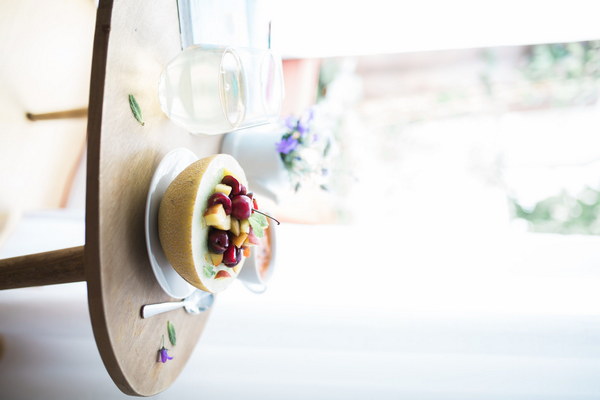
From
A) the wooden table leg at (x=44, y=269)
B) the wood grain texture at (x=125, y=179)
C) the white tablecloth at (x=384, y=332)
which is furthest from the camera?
the white tablecloth at (x=384, y=332)

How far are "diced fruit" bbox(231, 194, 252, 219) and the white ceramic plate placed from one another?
0.11m

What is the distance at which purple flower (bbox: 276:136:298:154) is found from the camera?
3.58ft

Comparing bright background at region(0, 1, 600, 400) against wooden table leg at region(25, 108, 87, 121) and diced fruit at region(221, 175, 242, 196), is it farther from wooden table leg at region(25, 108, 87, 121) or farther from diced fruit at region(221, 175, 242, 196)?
diced fruit at region(221, 175, 242, 196)

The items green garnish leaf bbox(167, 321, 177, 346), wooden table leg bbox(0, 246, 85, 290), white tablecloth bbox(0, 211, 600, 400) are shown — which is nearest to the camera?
wooden table leg bbox(0, 246, 85, 290)

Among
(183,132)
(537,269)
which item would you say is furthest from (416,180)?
(183,132)

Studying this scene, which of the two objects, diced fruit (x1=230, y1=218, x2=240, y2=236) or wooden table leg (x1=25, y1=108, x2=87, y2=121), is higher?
wooden table leg (x1=25, y1=108, x2=87, y2=121)

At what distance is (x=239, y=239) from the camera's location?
0.80 meters

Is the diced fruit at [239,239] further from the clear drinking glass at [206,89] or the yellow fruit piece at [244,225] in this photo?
the clear drinking glass at [206,89]

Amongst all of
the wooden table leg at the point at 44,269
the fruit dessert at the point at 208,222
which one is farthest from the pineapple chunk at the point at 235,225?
the wooden table leg at the point at 44,269

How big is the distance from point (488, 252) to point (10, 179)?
1.22 m

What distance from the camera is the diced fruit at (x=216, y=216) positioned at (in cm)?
75

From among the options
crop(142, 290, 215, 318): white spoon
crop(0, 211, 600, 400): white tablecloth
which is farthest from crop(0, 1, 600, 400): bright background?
crop(142, 290, 215, 318): white spoon

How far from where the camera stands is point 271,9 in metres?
1.24

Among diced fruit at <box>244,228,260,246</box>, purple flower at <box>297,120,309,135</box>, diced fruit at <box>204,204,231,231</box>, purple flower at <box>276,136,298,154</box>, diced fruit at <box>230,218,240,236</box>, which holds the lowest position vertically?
diced fruit at <box>244,228,260,246</box>
